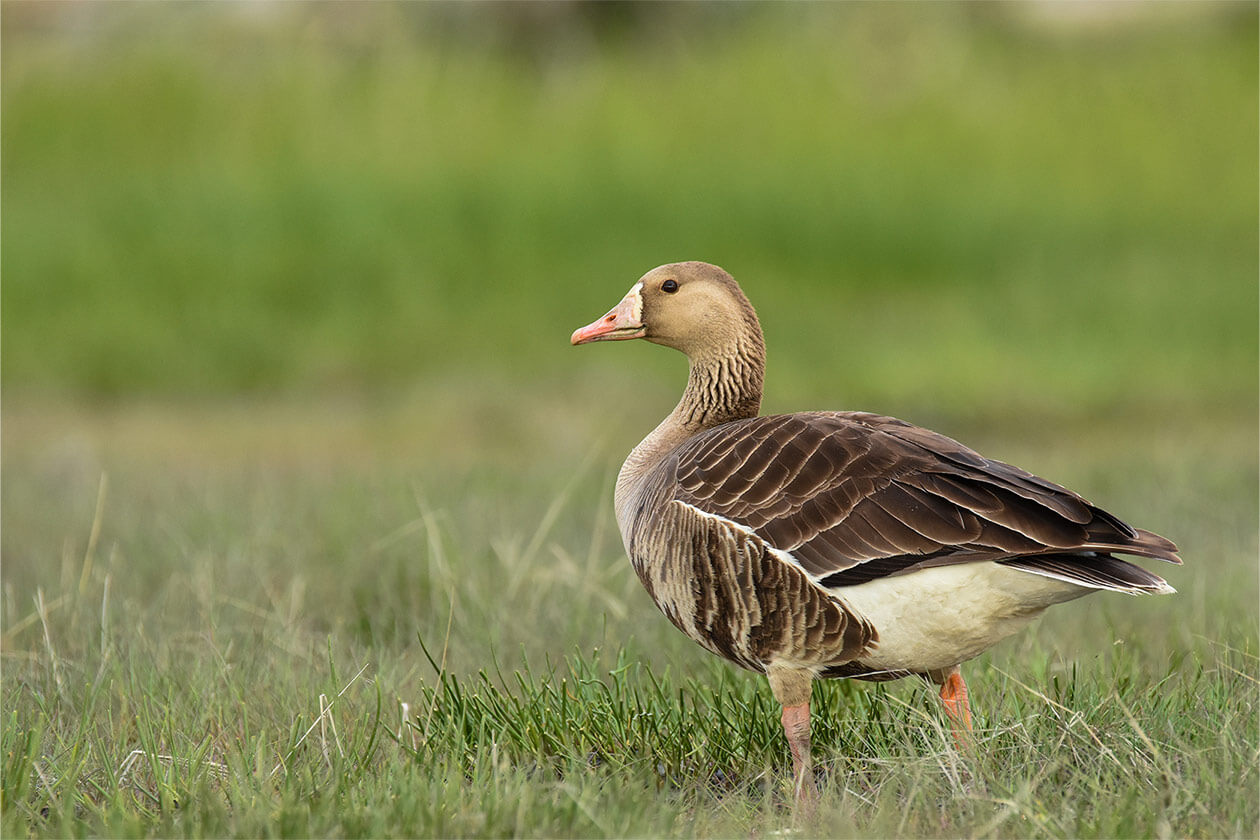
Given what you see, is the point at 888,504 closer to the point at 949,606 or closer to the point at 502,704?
the point at 949,606

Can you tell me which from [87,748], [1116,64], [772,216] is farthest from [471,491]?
[1116,64]

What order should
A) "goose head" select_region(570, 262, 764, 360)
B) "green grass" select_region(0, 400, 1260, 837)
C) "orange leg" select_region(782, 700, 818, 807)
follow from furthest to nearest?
"goose head" select_region(570, 262, 764, 360), "orange leg" select_region(782, 700, 818, 807), "green grass" select_region(0, 400, 1260, 837)

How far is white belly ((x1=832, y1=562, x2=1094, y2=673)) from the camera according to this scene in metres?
3.87

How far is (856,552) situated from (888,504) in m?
0.19

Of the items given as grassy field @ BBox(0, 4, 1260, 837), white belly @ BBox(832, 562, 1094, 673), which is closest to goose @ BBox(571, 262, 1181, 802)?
white belly @ BBox(832, 562, 1094, 673)

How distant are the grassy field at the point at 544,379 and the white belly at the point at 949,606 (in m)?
0.22

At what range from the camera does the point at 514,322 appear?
1489 centimetres

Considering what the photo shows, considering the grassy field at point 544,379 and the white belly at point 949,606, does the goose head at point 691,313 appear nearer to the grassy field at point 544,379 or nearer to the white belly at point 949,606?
the grassy field at point 544,379

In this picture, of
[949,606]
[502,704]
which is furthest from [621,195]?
[949,606]

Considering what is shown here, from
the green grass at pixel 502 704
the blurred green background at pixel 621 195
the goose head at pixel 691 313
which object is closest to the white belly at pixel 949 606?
the green grass at pixel 502 704

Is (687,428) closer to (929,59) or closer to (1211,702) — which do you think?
(1211,702)

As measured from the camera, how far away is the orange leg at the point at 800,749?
3611mm

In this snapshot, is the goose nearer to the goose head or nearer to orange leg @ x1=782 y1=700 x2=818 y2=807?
orange leg @ x1=782 y1=700 x2=818 y2=807

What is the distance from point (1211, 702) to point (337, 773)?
2.46m
